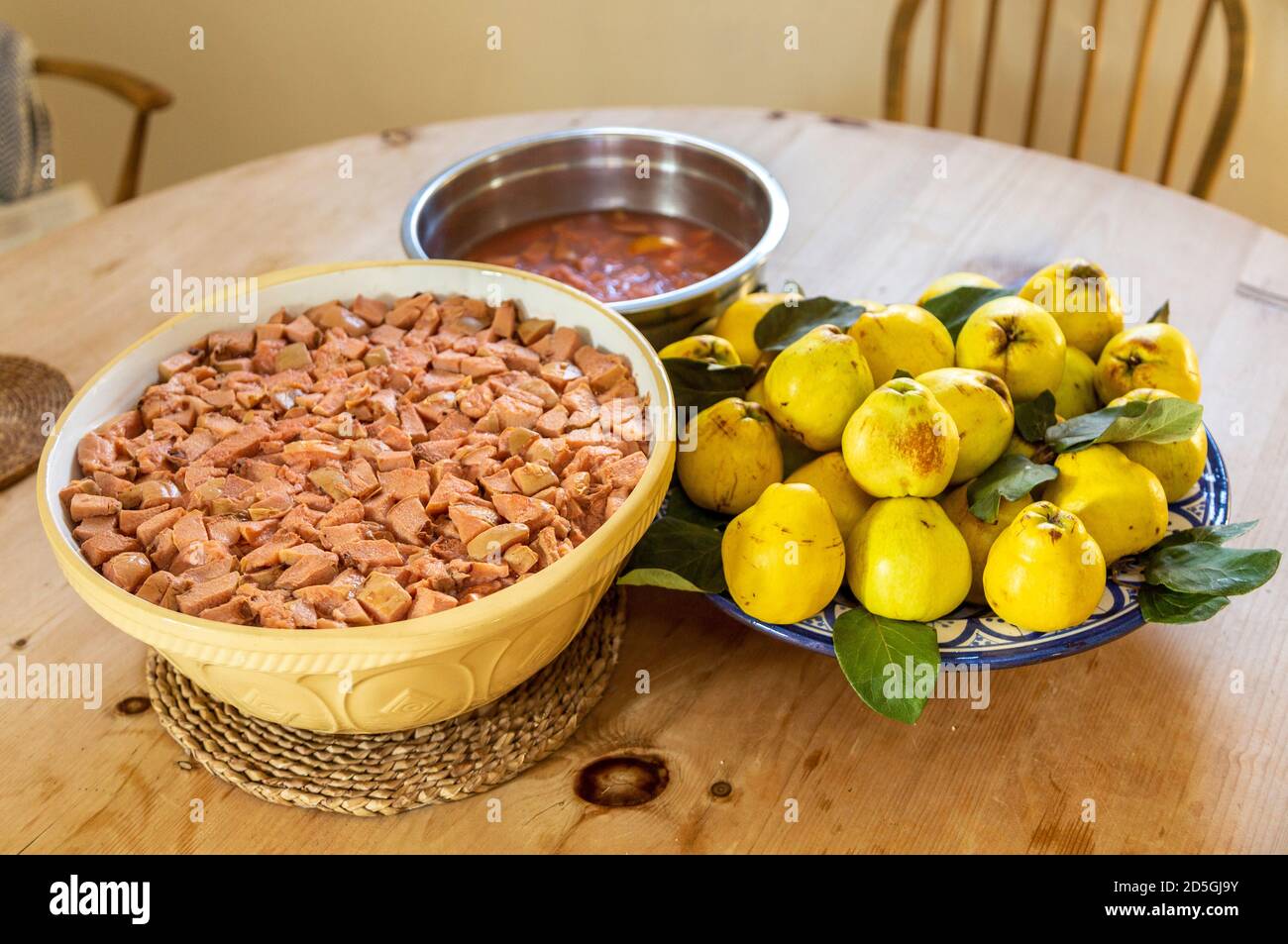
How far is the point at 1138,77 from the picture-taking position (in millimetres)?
1931

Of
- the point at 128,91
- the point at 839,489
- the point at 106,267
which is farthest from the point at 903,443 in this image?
the point at 128,91

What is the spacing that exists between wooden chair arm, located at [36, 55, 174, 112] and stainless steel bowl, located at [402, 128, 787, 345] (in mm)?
1085

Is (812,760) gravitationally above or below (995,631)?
below

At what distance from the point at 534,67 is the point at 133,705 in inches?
84.7

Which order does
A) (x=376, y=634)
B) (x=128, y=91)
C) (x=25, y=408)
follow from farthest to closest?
(x=128, y=91) → (x=25, y=408) → (x=376, y=634)

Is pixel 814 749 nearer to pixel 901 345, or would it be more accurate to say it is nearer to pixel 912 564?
pixel 912 564

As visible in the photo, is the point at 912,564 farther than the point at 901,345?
No

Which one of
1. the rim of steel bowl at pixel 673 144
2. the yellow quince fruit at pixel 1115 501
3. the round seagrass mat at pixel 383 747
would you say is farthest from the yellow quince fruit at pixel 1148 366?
the round seagrass mat at pixel 383 747

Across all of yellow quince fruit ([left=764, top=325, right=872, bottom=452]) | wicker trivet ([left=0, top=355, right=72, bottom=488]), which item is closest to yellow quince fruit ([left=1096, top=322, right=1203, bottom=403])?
yellow quince fruit ([left=764, top=325, right=872, bottom=452])

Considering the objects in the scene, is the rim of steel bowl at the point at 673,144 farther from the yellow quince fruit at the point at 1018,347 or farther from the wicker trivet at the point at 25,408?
the wicker trivet at the point at 25,408

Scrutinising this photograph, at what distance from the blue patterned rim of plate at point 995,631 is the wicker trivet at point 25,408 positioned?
2.51 feet

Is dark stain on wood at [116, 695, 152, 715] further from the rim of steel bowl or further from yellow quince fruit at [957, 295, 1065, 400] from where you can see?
yellow quince fruit at [957, 295, 1065, 400]

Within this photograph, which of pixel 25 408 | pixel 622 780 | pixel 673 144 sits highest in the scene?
pixel 673 144

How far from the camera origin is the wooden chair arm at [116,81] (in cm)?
216
